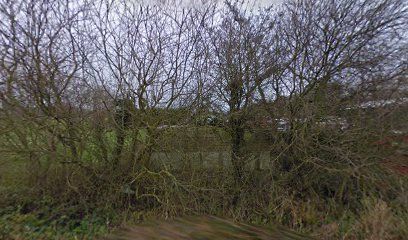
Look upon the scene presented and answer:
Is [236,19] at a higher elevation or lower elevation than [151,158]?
higher

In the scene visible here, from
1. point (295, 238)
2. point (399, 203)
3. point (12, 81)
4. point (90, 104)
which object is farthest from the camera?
point (90, 104)

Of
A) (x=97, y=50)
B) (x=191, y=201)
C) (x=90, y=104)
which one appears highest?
(x=97, y=50)

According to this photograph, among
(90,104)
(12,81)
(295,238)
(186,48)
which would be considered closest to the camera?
(295,238)

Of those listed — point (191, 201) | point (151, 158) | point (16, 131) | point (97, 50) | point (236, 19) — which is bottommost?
point (191, 201)

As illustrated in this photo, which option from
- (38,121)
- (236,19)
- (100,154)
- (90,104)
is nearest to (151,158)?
(100,154)

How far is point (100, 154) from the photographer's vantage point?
6.46 meters

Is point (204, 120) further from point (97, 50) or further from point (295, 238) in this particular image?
point (295, 238)

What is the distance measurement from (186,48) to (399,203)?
5272mm

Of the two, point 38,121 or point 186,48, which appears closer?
point 38,121

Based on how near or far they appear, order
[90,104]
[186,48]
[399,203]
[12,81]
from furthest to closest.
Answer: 1. [186,48]
2. [90,104]
3. [12,81]
4. [399,203]

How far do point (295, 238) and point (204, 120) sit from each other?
4301 millimetres

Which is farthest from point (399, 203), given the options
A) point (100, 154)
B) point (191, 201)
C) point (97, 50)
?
point (97, 50)

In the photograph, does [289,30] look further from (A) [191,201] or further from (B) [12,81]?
(B) [12,81]

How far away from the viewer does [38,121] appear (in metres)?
6.05
